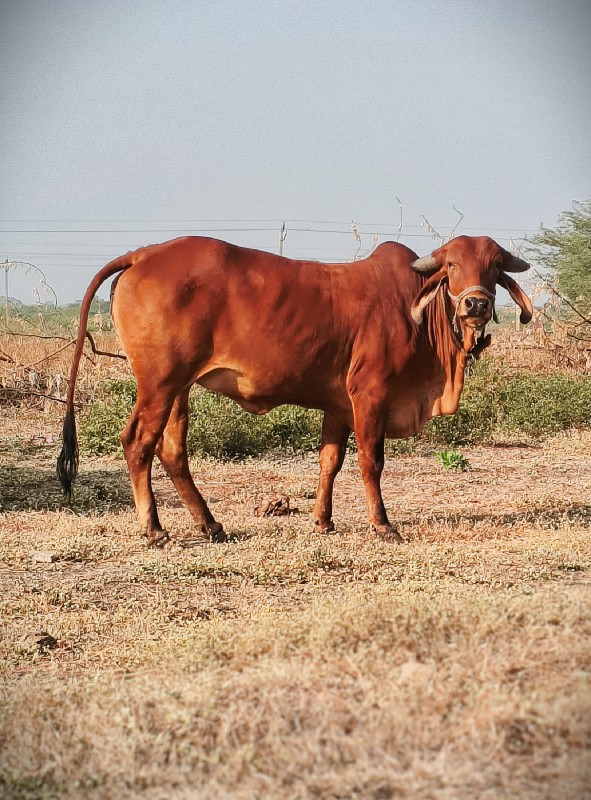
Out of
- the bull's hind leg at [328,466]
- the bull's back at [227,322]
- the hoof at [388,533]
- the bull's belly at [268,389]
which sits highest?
the bull's back at [227,322]

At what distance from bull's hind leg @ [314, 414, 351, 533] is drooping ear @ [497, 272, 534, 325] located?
1.38m

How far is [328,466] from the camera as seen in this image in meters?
7.32

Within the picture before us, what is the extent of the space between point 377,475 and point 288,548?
0.90m

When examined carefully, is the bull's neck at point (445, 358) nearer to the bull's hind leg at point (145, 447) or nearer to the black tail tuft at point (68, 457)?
the bull's hind leg at point (145, 447)

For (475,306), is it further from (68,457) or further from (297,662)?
(297,662)

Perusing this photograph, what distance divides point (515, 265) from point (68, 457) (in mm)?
3072

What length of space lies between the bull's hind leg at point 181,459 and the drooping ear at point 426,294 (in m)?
1.53

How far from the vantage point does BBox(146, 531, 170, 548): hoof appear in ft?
22.2

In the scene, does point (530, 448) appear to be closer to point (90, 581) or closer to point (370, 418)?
point (370, 418)

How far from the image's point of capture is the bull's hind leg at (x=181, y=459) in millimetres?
7082

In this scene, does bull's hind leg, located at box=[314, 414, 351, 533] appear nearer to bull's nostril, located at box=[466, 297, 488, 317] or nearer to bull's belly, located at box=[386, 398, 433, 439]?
bull's belly, located at box=[386, 398, 433, 439]

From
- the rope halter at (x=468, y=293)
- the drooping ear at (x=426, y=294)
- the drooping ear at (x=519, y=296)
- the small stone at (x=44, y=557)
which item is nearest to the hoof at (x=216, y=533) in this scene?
the small stone at (x=44, y=557)

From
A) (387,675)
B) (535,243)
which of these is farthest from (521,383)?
(535,243)

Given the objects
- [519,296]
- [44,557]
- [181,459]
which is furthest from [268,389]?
[519,296]
